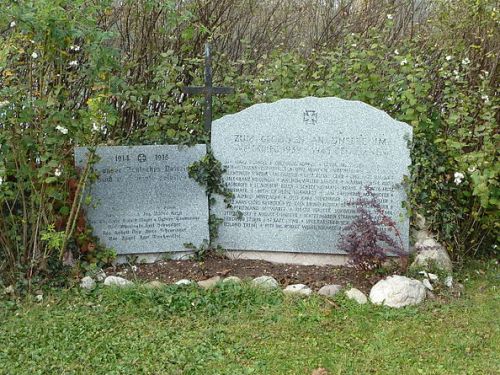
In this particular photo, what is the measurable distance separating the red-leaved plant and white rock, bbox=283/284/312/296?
441mm

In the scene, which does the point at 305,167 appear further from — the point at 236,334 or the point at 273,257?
the point at 236,334

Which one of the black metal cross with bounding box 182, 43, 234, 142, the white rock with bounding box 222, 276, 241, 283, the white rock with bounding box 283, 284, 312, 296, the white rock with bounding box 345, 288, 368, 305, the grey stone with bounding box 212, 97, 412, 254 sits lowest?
the white rock with bounding box 345, 288, 368, 305

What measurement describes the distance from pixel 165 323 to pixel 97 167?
1.60m

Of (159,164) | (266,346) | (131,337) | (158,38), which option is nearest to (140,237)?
(159,164)

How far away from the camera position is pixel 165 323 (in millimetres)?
4270

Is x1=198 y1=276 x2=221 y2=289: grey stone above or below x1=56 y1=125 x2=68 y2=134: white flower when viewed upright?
below

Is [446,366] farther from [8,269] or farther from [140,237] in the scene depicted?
[8,269]

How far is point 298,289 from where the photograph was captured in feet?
15.7

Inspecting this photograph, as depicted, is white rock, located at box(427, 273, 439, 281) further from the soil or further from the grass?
the soil

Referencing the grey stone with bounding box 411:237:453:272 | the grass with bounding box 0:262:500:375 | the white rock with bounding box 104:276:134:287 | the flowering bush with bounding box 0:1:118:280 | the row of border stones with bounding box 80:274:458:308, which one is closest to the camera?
the grass with bounding box 0:262:500:375

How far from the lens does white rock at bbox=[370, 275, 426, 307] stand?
456 cm

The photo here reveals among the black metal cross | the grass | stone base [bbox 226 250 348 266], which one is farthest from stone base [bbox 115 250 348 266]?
the black metal cross

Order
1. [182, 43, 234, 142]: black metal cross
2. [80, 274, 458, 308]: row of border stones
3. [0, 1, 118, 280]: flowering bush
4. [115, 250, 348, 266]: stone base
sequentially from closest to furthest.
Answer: [0, 1, 118, 280]: flowering bush → [80, 274, 458, 308]: row of border stones → [115, 250, 348, 266]: stone base → [182, 43, 234, 142]: black metal cross

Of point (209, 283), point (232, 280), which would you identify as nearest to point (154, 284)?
point (209, 283)
